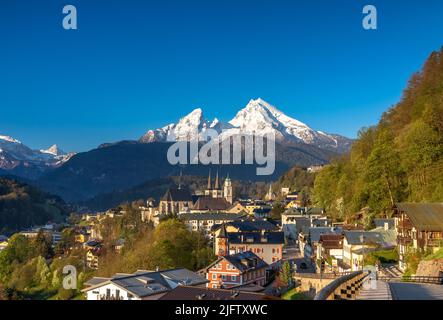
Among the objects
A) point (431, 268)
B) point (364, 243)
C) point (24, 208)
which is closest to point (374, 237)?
point (364, 243)

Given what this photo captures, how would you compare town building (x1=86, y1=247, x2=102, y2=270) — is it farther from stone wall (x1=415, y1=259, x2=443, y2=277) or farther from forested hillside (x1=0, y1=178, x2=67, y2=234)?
forested hillside (x1=0, y1=178, x2=67, y2=234)

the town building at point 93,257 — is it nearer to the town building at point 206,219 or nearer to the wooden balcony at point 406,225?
the town building at point 206,219

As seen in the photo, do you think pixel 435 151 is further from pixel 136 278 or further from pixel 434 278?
pixel 136 278

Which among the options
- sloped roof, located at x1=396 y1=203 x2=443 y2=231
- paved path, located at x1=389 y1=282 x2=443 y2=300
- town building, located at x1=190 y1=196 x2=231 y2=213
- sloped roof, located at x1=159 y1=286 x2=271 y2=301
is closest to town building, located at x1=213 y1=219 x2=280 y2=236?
sloped roof, located at x1=396 y1=203 x2=443 y2=231

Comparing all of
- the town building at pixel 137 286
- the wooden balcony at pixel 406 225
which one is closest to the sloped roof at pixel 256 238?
the town building at pixel 137 286

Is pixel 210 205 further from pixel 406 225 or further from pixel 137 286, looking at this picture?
pixel 406 225

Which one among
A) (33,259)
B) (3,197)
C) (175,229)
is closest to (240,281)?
(175,229)
